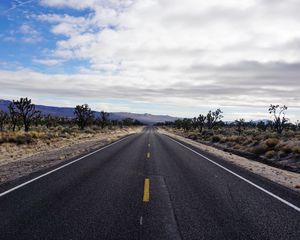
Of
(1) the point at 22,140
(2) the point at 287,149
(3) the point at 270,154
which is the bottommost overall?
(1) the point at 22,140

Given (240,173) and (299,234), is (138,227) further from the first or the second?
(240,173)

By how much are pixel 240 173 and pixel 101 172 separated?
5789 millimetres

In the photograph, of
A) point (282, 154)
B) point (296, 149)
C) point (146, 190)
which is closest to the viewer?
point (146, 190)

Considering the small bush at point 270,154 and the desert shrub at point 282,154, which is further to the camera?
the small bush at point 270,154

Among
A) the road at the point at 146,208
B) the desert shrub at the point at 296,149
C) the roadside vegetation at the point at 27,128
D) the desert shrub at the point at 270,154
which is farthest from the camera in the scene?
the roadside vegetation at the point at 27,128

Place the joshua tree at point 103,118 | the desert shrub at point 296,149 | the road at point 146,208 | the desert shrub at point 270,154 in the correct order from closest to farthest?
the road at point 146,208
the desert shrub at point 296,149
the desert shrub at point 270,154
the joshua tree at point 103,118

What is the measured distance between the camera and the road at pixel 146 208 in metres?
6.45

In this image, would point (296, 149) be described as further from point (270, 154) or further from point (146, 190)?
point (146, 190)

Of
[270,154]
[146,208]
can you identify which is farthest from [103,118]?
[146,208]

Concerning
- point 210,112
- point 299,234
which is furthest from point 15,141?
point 210,112

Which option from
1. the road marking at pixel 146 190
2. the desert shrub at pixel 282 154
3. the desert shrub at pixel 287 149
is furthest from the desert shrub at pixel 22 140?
the road marking at pixel 146 190

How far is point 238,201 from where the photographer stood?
925cm

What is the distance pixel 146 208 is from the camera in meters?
8.19

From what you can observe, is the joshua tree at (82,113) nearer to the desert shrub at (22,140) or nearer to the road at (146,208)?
the desert shrub at (22,140)
